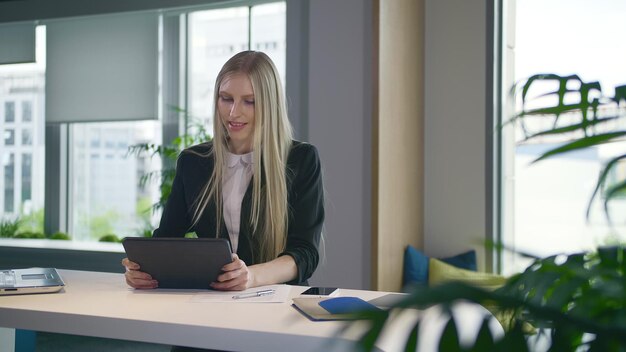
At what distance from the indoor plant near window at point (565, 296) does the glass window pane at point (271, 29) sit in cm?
427

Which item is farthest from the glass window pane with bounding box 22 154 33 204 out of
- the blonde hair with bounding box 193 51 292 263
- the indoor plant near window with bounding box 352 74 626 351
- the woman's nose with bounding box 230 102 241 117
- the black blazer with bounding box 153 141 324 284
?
the indoor plant near window with bounding box 352 74 626 351

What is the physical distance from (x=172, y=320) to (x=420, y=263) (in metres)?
2.95

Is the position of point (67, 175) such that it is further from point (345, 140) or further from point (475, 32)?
point (475, 32)

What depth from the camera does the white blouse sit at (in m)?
2.29

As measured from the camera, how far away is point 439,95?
455 centimetres

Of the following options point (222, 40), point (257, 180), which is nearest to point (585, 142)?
point (257, 180)

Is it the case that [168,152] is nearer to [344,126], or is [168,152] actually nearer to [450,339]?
[344,126]

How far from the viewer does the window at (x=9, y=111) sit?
18.4ft

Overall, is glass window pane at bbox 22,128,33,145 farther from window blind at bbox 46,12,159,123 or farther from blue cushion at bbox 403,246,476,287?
blue cushion at bbox 403,246,476,287

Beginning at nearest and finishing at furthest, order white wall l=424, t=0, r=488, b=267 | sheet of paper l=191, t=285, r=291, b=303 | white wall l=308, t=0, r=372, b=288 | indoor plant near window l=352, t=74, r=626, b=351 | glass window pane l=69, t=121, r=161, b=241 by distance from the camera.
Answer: indoor plant near window l=352, t=74, r=626, b=351 → sheet of paper l=191, t=285, r=291, b=303 → white wall l=308, t=0, r=372, b=288 → white wall l=424, t=0, r=488, b=267 → glass window pane l=69, t=121, r=161, b=241

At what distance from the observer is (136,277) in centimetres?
190

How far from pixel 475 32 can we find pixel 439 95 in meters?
0.46

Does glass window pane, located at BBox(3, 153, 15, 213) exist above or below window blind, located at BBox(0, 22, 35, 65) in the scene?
below

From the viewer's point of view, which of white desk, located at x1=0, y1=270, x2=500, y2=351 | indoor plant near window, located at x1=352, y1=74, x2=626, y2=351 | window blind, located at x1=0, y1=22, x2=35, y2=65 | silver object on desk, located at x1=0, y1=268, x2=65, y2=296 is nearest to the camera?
indoor plant near window, located at x1=352, y1=74, x2=626, y2=351
